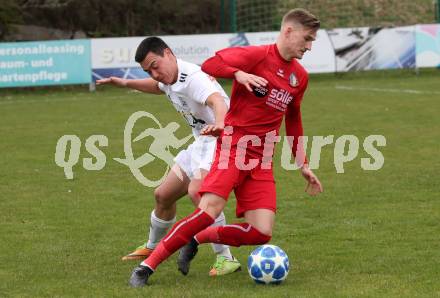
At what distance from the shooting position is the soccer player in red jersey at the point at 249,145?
633cm

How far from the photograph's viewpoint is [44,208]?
9.66 m

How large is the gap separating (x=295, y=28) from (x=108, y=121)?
11811mm

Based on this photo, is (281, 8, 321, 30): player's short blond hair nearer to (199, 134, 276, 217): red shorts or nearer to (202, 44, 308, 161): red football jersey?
(202, 44, 308, 161): red football jersey

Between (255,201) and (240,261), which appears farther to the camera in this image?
(240,261)

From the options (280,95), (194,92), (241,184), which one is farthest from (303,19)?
(241,184)

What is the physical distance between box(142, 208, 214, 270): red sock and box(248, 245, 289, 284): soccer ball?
42 centimetres

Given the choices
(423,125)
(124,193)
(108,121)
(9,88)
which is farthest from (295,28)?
(9,88)

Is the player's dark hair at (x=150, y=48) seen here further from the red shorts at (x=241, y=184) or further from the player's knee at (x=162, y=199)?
the player's knee at (x=162, y=199)

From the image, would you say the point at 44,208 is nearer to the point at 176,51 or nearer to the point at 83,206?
the point at 83,206

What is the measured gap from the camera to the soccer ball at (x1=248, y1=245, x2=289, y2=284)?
20.7ft

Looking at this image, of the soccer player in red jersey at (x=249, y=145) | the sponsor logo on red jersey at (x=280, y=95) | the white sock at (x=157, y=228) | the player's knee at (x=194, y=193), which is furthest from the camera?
the white sock at (x=157, y=228)

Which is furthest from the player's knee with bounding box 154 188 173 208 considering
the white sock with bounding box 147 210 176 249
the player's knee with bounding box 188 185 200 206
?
the player's knee with bounding box 188 185 200 206

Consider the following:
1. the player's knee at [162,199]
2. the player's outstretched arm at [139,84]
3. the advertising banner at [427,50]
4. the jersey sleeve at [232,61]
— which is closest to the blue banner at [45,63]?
the advertising banner at [427,50]

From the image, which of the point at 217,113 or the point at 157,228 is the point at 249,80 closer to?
the point at 217,113
